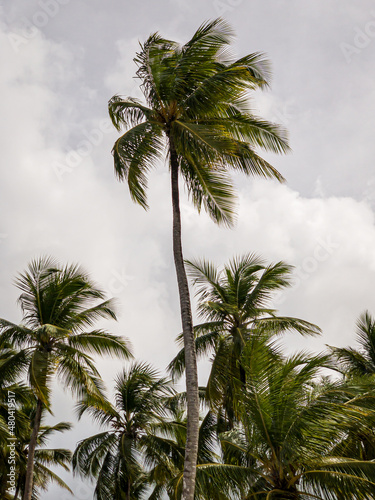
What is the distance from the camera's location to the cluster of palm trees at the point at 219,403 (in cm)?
943

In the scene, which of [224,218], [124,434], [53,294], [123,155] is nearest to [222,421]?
[124,434]

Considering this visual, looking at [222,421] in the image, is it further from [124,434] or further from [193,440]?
[193,440]

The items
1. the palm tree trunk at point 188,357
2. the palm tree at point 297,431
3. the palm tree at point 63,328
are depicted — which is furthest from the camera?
the palm tree at point 63,328

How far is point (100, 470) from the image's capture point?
20750 mm

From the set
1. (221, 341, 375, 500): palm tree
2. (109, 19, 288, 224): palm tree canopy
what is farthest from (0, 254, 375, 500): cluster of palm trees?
(109, 19, 288, 224): palm tree canopy

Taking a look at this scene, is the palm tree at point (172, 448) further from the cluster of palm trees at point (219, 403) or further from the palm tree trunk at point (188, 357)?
the palm tree trunk at point (188, 357)

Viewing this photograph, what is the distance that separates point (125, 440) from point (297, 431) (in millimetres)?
12806

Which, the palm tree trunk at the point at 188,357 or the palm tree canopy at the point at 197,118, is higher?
the palm tree canopy at the point at 197,118

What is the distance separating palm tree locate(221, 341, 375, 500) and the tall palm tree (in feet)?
7.64

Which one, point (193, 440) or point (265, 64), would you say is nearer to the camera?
point (193, 440)

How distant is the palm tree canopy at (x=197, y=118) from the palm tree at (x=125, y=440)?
447 inches

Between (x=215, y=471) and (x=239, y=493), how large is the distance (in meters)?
0.79

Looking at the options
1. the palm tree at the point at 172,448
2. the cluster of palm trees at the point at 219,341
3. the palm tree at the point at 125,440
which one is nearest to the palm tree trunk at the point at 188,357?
the cluster of palm trees at the point at 219,341

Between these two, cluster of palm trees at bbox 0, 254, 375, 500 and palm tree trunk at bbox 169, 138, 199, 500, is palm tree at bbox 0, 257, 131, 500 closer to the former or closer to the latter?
cluster of palm trees at bbox 0, 254, 375, 500
